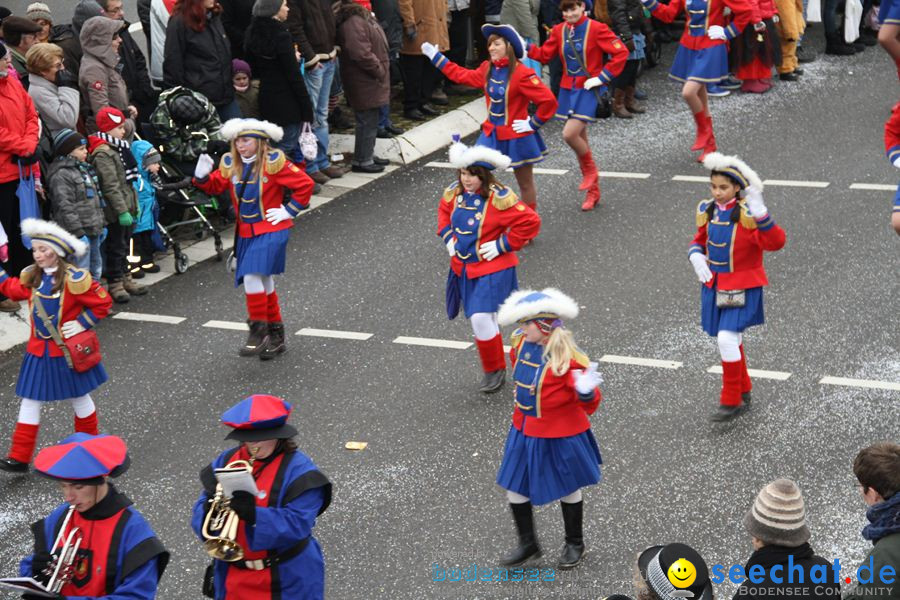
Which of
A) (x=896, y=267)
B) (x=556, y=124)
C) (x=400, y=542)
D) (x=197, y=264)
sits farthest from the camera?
(x=556, y=124)

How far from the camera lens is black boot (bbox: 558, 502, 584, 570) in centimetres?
754

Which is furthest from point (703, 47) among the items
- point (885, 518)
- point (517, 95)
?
point (885, 518)

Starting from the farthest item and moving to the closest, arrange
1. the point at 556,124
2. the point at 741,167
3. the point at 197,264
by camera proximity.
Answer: the point at 556,124 < the point at 197,264 < the point at 741,167

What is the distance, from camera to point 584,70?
1317cm

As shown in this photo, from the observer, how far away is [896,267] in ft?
36.8

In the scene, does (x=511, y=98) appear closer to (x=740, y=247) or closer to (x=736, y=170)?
(x=736, y=170)

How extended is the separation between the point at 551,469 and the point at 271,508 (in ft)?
6.60

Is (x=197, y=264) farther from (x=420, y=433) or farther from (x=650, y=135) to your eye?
(x=650, y=135)

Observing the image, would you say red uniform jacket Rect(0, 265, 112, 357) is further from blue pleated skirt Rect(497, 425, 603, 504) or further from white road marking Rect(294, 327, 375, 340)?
blue pleated skirt Rect(497, 425, 603, 504)

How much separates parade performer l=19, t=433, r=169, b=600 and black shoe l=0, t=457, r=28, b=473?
10.9 ft

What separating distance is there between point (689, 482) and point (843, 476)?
91 cm

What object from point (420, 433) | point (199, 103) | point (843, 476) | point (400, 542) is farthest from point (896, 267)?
point (199, 103)

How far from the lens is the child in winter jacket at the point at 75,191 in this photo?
11.1 meters

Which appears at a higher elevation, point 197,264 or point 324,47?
point 324,47
